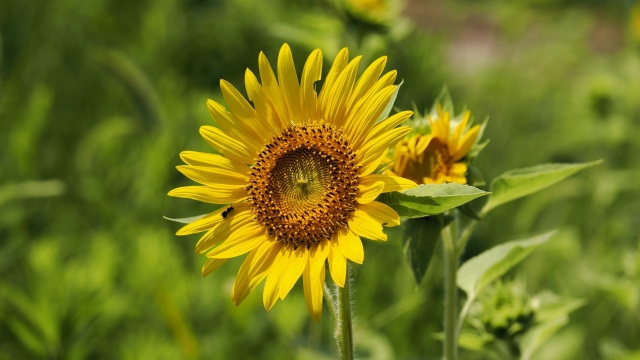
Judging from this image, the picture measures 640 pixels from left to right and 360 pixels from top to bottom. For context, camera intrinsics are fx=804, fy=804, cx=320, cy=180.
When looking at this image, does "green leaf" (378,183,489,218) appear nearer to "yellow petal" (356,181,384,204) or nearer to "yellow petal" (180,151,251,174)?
"yellow petal" (356,181,384,204)

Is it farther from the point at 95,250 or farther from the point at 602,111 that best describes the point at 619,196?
the point at 95,250

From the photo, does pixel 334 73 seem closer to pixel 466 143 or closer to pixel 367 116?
pixel 367 116

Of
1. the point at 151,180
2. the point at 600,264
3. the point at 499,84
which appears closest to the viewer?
the point at 600,264

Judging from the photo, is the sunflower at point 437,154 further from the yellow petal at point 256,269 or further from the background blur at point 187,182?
the background blur at point 187,182

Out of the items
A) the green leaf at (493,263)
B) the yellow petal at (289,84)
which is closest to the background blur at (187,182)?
the green leaf at (493,263)

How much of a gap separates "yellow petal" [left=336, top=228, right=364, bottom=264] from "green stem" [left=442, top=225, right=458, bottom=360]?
0.14m

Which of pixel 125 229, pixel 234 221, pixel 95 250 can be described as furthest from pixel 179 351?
pixel 234 221

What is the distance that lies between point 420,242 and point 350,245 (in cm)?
10

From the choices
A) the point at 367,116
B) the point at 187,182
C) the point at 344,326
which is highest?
the point at 187,182

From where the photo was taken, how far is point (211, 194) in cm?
85

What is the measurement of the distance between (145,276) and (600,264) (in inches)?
43.7

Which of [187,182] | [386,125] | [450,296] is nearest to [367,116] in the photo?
[386,125]

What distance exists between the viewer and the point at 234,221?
2.84 ft

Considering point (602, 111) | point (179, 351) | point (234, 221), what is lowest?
point (179, 351)
